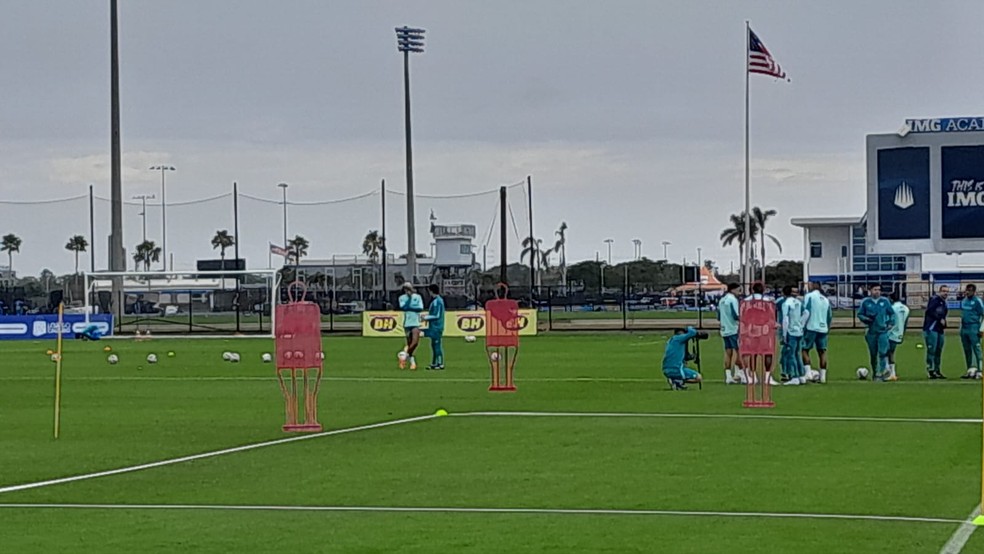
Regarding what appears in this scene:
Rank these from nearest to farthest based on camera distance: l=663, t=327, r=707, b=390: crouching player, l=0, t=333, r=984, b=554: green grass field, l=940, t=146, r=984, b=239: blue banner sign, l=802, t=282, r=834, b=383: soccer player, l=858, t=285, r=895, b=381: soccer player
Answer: l=0, t=333, r=984, b=554: green grass field
l=663, t=327, r=707, b=390: crouching player
l=802, t=282, r=834, b=383: soccer player
l=858, t=285, r=895, b=381: soccer player
l=940, t=146, r=984, b=239: blue banner sign

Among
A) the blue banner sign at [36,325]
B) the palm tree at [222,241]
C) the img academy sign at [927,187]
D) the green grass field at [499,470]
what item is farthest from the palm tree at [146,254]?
the green grass field at [499,470]

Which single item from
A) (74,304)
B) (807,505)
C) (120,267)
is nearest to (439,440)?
(807,505)

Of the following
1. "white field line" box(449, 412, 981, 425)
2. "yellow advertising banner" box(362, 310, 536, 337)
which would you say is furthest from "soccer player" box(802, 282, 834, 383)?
"yellow advertising banner" box(362, 310, 536, 337)

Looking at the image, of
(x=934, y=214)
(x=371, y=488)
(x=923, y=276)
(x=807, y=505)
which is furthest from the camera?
(x=923, y=276)

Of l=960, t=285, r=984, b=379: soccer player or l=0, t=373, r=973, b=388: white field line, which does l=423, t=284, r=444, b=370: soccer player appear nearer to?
l=0, t=373, r=973, b=388: white field line

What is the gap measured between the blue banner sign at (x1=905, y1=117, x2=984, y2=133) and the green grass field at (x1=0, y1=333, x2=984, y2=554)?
1988 centimetres

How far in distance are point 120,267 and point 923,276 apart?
1592 inches

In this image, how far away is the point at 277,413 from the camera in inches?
906

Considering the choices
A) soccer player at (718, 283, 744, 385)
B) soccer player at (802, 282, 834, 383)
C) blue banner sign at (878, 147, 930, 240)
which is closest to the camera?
soccer player at (718, 283, 744, 385)

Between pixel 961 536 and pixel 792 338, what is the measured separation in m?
17.3

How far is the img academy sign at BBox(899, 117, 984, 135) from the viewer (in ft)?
157

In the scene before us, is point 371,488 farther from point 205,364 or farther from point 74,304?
point 74,304

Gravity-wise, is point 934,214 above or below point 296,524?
above

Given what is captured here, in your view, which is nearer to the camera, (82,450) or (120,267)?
(82,450)
